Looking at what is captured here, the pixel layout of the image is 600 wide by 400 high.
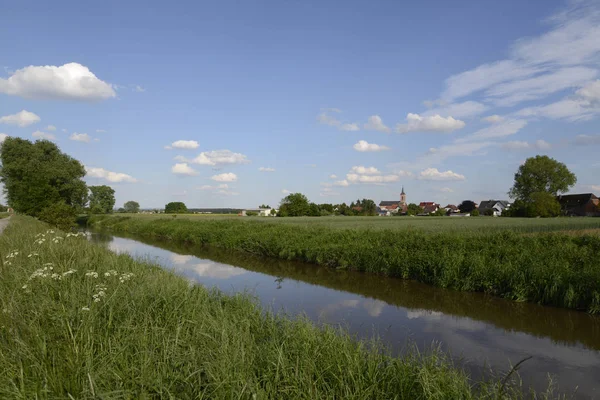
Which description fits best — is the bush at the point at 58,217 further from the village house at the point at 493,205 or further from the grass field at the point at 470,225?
the village house at the point at 493,205

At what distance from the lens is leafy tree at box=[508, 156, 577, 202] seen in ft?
226

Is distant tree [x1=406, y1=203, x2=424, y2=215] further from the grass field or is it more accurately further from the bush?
the bush

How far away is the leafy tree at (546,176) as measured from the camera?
226 feet

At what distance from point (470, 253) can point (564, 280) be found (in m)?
3.37

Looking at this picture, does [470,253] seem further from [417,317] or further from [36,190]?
[36,190]

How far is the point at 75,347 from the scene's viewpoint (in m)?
3.58

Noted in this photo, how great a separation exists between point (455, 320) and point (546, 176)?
7482 cm

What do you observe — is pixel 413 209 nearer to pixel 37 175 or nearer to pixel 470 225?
pixel 470 225

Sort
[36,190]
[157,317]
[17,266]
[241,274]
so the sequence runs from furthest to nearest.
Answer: [36,190], [241,274], [17,266], [157,317]

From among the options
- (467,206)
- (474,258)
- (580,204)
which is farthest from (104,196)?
(580,204)

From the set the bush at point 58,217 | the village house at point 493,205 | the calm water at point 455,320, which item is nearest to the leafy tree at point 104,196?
the bush at point 58,217

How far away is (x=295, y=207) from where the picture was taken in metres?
64.6

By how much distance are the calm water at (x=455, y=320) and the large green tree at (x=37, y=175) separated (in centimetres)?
3116

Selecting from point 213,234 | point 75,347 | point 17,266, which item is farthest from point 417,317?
point 213,234
